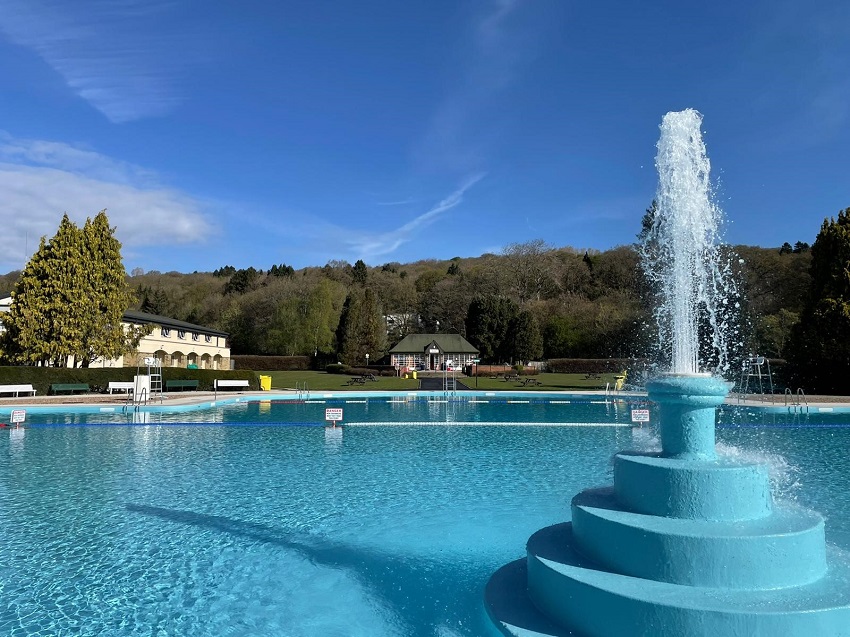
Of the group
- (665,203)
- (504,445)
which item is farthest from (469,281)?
(665,203)

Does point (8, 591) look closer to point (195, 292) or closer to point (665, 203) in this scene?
point (665, 203)

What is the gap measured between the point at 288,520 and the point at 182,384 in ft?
90.1

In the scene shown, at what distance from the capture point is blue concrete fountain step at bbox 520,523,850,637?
358 cm

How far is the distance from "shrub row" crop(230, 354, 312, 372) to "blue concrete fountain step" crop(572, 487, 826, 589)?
59505 millimetres

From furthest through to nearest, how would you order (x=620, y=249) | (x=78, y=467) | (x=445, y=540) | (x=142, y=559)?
1. (x=620, y=249)
2. (x=78, y=467)
3. (x=445, y=540)
4. (x=142, y=559)

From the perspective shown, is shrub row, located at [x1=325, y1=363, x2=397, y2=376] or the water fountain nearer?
the water fountain

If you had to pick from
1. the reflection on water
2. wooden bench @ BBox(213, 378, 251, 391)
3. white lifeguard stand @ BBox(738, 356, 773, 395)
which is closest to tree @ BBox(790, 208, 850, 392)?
white lifeguard stand @ BBox(738, 356, 773, 395)

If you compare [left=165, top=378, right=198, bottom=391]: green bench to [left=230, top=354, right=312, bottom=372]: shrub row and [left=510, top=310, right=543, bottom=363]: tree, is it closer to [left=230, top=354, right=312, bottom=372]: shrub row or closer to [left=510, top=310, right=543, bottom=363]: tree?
[left=230, top=354, right=312, bottom=372]: shrub row

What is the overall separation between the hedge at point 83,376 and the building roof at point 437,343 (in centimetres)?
2625

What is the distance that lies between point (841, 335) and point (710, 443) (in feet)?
109

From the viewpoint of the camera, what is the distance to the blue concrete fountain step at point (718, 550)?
3.94 metres

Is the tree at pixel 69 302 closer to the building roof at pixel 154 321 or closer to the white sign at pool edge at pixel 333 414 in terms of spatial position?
the building roof at pixel 154 321

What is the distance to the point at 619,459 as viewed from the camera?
486 centimetres

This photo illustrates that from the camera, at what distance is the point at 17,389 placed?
27219 mm
